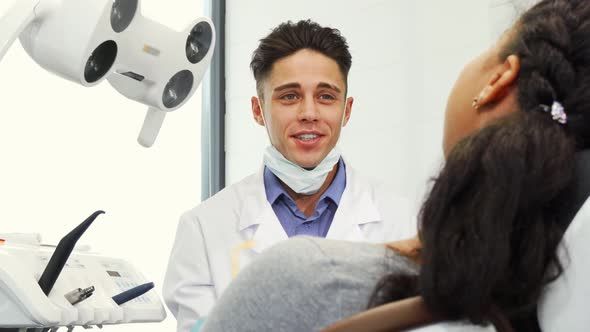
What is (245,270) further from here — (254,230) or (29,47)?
(254,230)

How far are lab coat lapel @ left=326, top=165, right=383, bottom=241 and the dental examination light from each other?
0.54 m

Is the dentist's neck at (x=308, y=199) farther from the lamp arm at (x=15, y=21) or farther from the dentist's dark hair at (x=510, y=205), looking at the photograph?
the dentist's dark hair at (x=510, y=205)

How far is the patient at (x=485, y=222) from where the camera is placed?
549mm

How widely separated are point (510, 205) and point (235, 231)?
1.31 metres

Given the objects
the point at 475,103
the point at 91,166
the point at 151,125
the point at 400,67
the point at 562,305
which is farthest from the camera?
the point at 400,67

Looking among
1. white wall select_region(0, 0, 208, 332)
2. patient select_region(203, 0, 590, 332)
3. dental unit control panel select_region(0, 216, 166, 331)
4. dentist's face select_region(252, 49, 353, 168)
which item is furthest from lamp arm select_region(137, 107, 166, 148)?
patient select_region(203, 0, 590, 332)

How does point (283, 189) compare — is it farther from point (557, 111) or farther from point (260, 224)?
point (557, 111)

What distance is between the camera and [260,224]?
71.5 inches

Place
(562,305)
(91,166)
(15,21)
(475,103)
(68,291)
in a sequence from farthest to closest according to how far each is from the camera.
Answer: (91,166), (68,291), (15,21), (475,103), (562,305)

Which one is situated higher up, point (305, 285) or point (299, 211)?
point (305, 285)

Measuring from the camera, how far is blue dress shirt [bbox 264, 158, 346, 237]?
1.87m

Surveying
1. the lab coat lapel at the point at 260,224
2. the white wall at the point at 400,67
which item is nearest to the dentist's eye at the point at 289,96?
the lab coat lapel at the point at 260,224

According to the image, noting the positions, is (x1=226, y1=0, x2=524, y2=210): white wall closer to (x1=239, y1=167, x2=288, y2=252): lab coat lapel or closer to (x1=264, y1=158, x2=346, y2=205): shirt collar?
(x1=264, y1=158, x2=346, y2=205): shirt collar

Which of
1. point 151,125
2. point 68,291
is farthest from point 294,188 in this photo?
point 68,291
